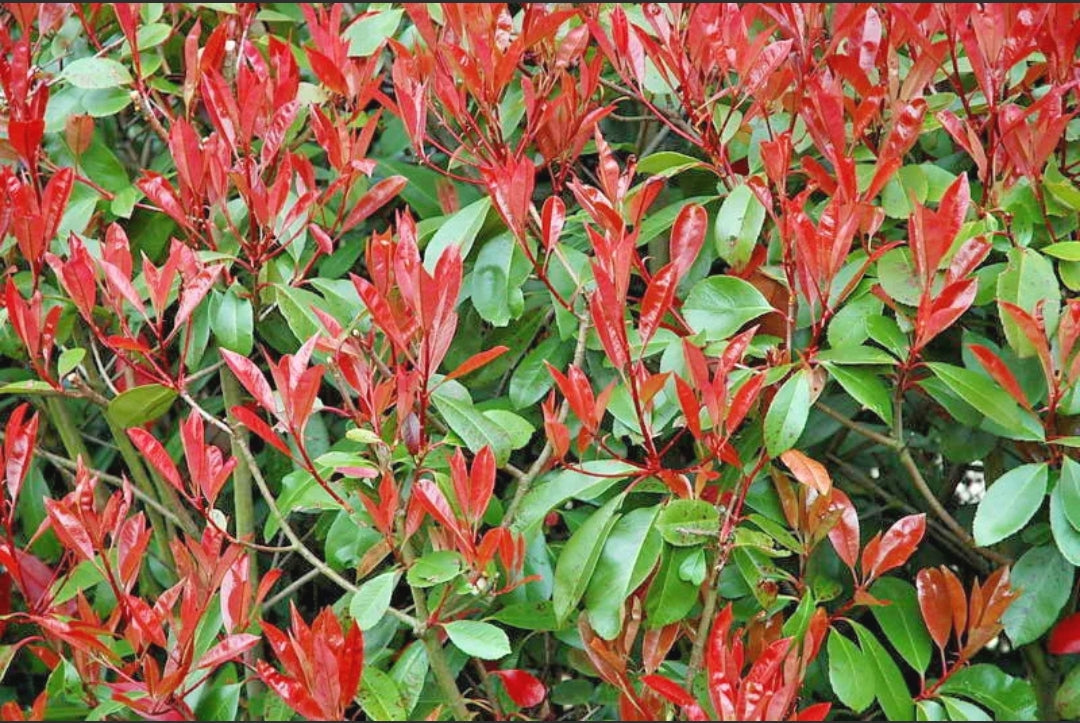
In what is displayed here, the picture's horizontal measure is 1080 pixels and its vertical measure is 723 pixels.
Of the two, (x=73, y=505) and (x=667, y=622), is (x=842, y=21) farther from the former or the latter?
(x=73, y=505)

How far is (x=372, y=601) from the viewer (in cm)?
113

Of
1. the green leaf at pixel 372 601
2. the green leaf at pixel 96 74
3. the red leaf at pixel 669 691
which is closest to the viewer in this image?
the red leaf at pixel 669 691

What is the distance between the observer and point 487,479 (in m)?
1.11

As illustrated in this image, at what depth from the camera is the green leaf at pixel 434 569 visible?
3.68 ft

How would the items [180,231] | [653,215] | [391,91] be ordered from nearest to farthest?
[653,215] < [180,231] < [391,91]

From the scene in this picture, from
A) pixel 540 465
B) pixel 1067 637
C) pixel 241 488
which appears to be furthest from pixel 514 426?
pixel 1067 637

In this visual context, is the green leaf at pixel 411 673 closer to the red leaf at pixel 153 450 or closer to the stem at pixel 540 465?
the stem at pixel 540 465

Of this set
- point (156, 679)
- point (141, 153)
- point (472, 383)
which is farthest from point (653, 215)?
point (141, 153)

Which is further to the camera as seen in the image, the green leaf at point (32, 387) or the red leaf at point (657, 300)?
the green leaf at point (32, 387)

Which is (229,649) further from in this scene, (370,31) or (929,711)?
(370,31)

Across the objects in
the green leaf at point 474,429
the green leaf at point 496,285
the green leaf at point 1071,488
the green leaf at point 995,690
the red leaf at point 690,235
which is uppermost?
the red leaf at point 690,235

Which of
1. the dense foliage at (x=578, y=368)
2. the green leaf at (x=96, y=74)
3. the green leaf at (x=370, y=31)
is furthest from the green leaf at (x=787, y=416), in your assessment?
the green leaf at (x=96, y=74)

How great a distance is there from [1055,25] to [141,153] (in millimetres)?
1274

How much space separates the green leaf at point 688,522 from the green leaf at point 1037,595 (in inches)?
12.2
